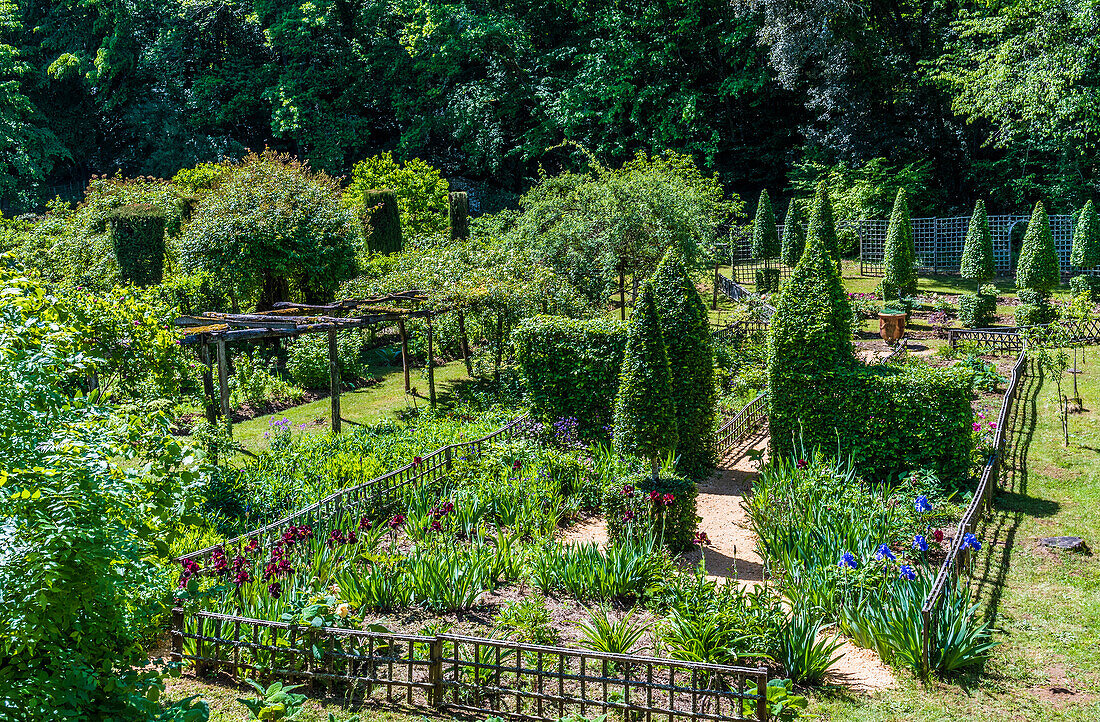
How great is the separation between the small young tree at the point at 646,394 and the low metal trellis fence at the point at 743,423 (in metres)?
2.23

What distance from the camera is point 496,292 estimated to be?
17156 mm

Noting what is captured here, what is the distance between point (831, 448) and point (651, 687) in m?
6.77

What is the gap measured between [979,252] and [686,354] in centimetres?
1499

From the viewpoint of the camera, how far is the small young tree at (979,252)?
23.0 meters

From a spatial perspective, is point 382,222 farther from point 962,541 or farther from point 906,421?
A: point 962,541

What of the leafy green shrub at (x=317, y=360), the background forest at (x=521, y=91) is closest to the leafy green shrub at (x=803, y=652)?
the leafy green shrub at (x=317, y=360)

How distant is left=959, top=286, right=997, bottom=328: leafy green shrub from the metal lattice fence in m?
8.74

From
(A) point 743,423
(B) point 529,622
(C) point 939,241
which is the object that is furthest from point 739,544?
(C) point 939,241

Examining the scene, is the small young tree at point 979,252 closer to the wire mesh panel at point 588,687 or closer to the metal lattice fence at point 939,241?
the metal lattice fence at point 939,241

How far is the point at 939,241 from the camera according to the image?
31453 millimetres

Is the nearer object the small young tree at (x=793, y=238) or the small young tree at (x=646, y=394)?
the small young tree at (x=646, y=394)

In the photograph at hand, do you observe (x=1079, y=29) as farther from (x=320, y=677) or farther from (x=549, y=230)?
(x=320, y=677)

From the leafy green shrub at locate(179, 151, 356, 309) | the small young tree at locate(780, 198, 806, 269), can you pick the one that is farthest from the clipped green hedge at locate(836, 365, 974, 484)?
the small young tree at locate(780, 198, 806, 269)

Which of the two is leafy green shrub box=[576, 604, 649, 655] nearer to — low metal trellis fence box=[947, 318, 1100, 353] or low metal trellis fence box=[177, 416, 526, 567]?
low metal trellis fence box=[177, 416, 526, 567]
